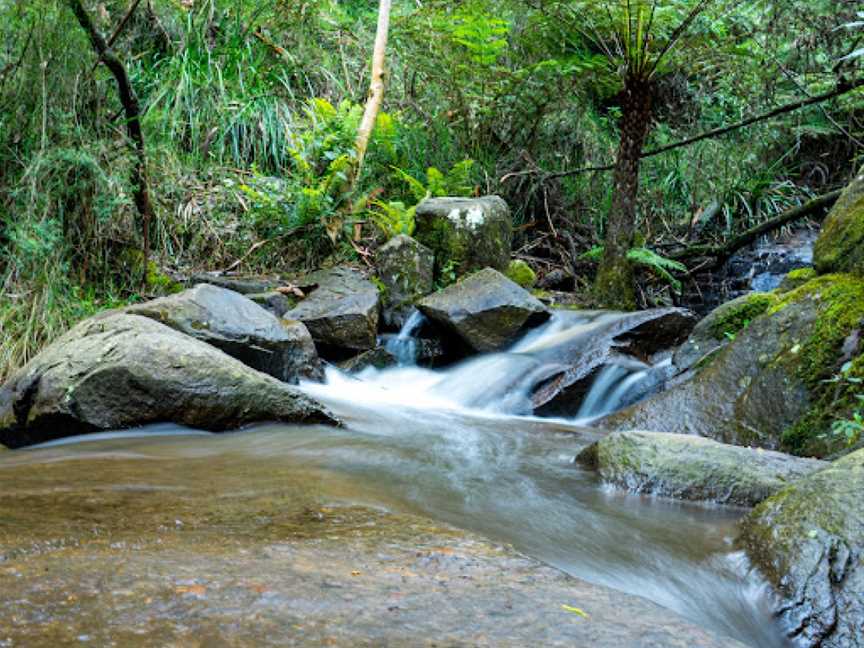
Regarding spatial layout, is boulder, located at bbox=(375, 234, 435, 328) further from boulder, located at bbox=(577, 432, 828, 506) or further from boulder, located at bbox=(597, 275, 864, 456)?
boulder, located at bbox=(577, 432, 828, 506)

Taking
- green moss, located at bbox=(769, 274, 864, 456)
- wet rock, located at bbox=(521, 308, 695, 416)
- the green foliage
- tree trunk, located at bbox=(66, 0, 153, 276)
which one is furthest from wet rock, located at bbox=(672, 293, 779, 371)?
tree trunk, located at bbox=(66, 0, 153, 276)

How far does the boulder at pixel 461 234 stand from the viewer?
7.93 meters

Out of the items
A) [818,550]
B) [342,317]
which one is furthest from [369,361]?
[818,550]

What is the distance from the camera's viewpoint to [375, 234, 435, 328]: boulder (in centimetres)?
754

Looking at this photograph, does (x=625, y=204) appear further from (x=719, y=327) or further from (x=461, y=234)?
(x=719, y=327)

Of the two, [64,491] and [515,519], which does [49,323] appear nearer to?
[64,491]

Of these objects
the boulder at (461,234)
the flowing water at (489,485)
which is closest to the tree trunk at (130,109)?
the flowing water at (489,485)

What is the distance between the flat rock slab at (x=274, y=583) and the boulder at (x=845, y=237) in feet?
12.0

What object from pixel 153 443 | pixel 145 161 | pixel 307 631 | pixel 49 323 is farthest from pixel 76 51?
pixel 307 631

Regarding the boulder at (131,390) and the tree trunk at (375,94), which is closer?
the boulder at (131,390)

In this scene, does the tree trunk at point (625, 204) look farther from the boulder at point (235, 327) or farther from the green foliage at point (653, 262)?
the boulder at point (235, 327)

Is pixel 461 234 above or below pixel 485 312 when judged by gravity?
above

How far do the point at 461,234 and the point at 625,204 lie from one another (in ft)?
5.59

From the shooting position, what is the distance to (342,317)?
6762 mm
